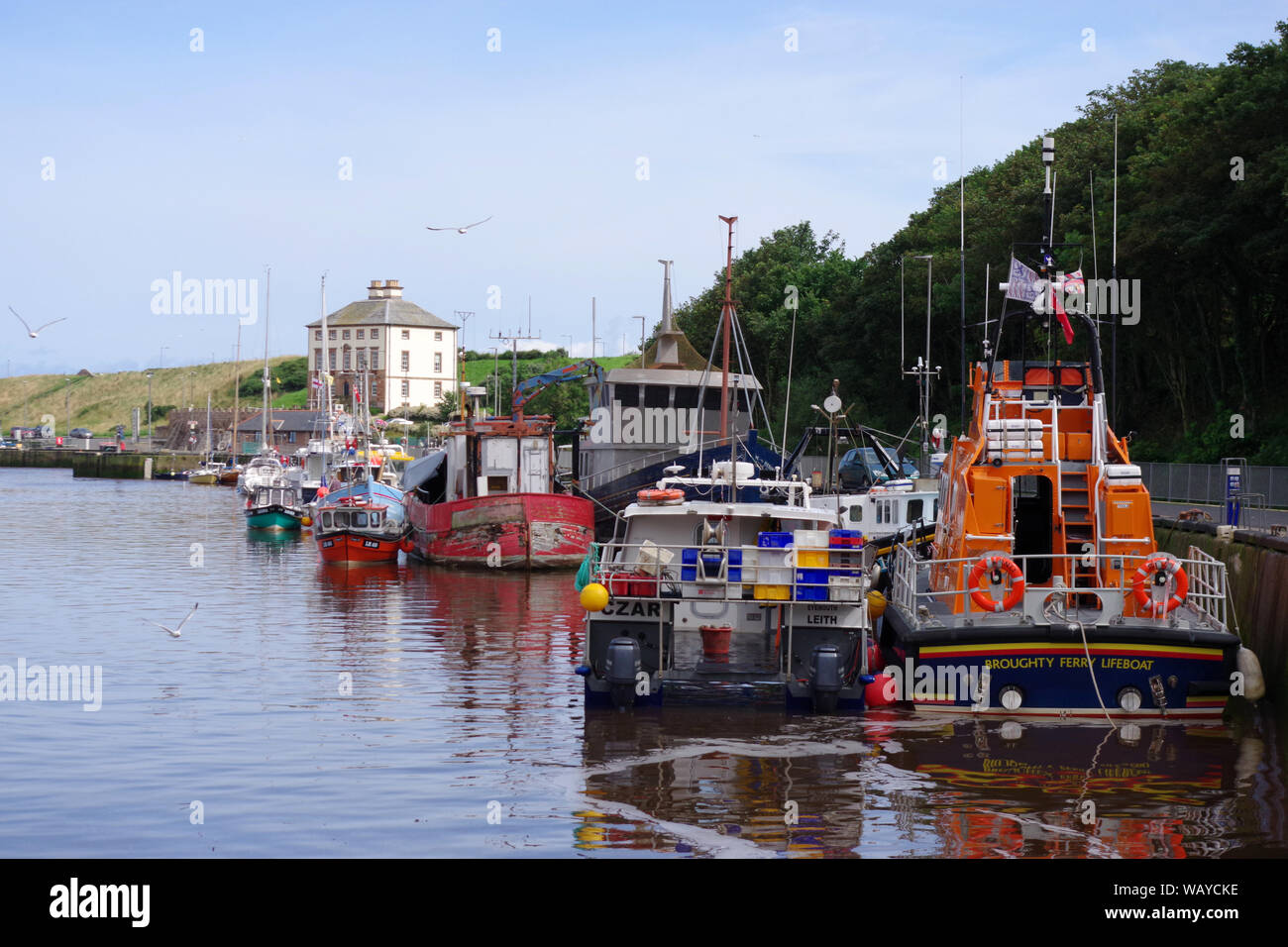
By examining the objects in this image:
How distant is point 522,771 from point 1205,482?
27001mm

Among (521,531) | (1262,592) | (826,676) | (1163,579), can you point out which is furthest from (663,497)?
(521,531)

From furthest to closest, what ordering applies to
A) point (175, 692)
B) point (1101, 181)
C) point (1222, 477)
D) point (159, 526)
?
1. point (159, 526)
2. point (1101, 181)
3. point (1222, 477)
4. point (175, 692)

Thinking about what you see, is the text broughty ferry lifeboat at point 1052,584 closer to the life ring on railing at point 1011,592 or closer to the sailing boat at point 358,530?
the life ring on railing at point 1011,592

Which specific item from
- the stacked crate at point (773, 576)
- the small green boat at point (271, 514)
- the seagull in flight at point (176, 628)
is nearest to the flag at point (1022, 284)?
the stacked crate at point (773, 576)

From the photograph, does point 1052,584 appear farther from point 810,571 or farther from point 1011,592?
point 810,571

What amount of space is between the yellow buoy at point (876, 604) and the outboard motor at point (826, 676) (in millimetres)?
4033

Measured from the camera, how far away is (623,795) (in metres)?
15.2

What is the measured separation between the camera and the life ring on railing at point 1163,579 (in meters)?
17.8

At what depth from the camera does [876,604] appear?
22375mm

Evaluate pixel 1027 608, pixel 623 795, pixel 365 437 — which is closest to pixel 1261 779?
pixel 1027 608

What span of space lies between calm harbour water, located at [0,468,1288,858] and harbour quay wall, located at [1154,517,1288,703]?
0.79 metres

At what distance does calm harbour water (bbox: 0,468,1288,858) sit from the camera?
13445 millimetres
